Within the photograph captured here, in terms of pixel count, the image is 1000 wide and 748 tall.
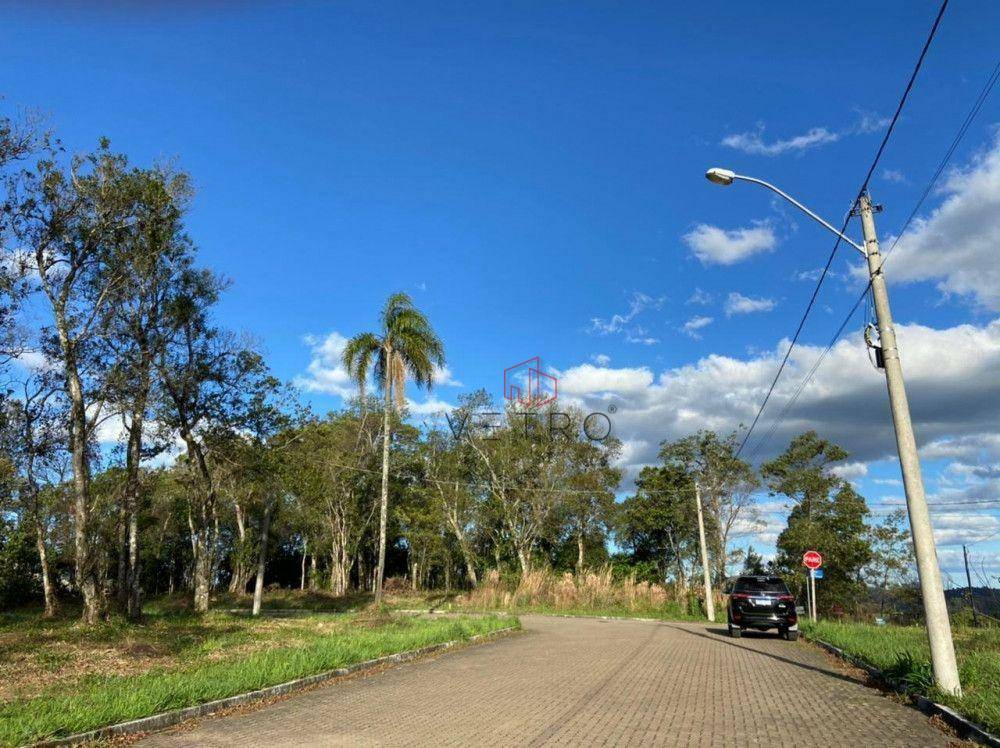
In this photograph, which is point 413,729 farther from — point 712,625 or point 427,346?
point 712,625

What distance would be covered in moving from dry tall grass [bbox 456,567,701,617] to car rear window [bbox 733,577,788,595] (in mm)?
13454

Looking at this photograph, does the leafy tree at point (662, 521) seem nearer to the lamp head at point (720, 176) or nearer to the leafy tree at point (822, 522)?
the leafy tree at point (822, 522)

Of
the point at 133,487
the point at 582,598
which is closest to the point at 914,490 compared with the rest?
the point at 133,487

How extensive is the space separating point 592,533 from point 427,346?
32.7 m

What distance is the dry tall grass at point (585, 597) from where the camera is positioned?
116 feet

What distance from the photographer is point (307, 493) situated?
32.4 metres

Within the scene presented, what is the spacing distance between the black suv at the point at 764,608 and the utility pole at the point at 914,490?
10.7 meters

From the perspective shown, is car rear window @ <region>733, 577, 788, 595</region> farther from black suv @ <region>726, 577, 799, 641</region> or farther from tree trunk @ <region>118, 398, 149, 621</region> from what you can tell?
tree trunk @ <region>118, 398, 149, 621</region>

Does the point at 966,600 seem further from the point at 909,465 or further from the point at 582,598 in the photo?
the point at 909,465

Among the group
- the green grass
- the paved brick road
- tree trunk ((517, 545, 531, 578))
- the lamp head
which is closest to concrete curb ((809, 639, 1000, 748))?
the green grass

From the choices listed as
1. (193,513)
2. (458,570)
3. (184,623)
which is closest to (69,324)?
(184,623)

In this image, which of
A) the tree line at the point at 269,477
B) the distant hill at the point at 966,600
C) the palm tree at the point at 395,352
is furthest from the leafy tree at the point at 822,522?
the palm tree at the point at 395,352

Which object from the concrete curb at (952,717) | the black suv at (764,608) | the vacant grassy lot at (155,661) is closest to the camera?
the concrete curb at (952,717)

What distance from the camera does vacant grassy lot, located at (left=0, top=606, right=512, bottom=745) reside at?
7.77 meters
